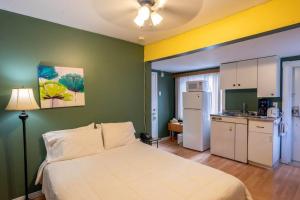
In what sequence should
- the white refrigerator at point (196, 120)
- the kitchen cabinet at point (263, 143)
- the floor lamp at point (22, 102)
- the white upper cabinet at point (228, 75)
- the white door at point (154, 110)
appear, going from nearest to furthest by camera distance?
the floor lamp at point (22, 102) → the kitchen cabinet at point (263, 143) → the white upper cabinet at point (228, 75) → the white refrigerator at point (196, 120) → the white door at point (154, 110)

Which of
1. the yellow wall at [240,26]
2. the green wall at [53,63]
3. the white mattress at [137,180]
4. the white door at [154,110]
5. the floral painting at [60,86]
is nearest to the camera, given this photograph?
the white mattress at [137,180]

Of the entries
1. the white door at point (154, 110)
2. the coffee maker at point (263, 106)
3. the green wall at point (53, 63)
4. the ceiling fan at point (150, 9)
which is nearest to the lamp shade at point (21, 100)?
the green wall at point (53, 63)

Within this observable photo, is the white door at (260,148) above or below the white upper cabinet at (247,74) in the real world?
below

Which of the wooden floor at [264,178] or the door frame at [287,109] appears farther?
the door frame at [287,109]

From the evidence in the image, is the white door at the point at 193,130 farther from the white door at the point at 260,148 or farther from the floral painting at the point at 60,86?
the floral painting at the point at 60,86

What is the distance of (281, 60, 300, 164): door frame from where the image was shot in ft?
11.3

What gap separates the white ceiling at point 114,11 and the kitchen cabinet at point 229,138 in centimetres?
227

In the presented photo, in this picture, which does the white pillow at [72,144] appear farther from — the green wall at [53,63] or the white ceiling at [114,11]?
the white ceiling at [114,11]

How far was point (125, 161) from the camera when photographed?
1996mm

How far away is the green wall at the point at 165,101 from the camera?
5.29 meters

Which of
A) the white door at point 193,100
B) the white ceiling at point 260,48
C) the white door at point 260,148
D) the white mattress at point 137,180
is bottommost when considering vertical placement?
the white door at point 260,148

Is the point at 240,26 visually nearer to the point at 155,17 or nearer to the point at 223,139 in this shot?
the point at 155,17

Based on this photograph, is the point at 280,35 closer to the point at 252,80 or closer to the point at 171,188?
the point at 252,80

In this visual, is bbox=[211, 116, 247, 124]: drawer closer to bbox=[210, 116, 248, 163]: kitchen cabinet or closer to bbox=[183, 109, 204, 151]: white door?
bbox=[210, 116, 248, 163]: kitchen cabinet
